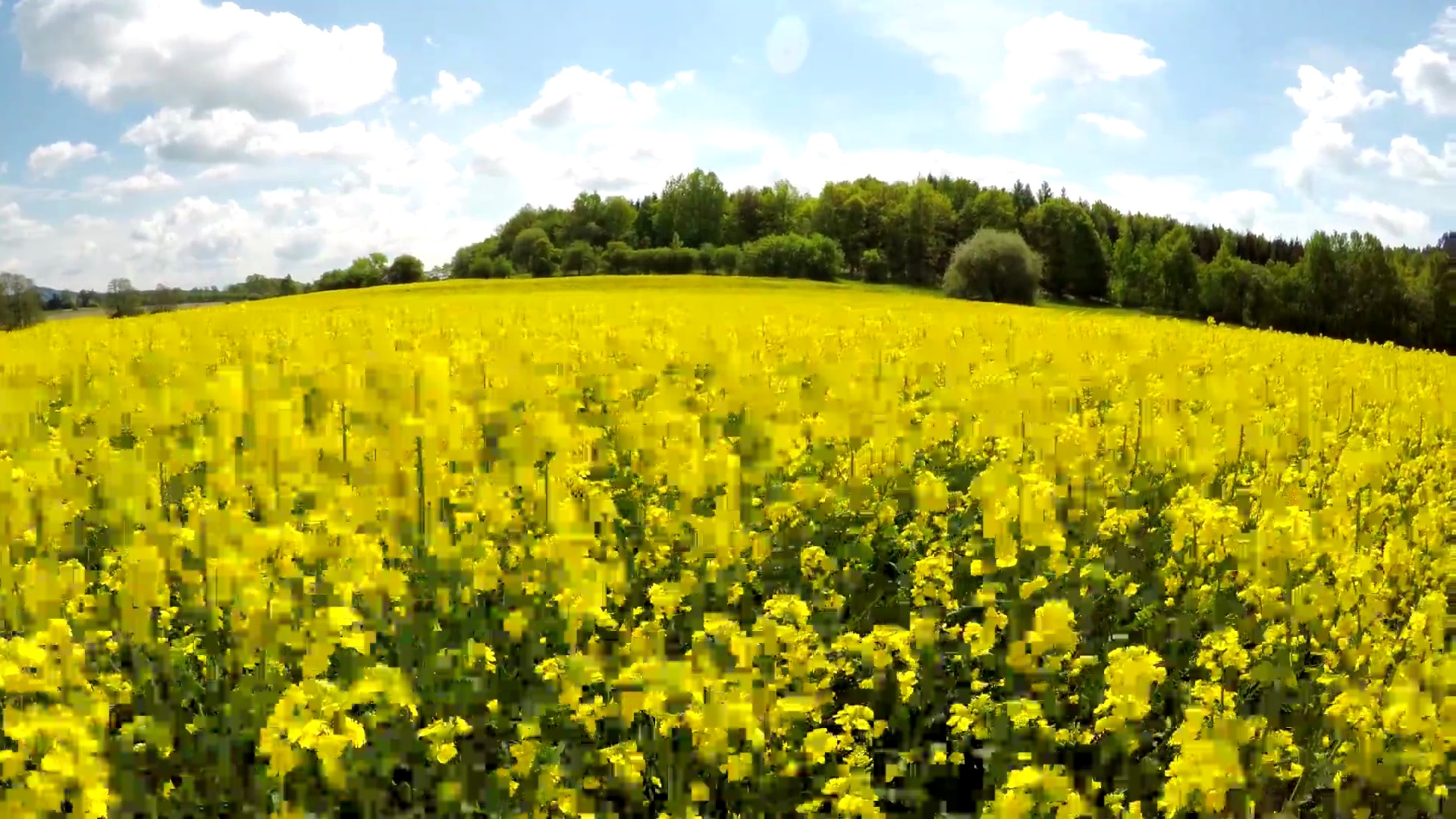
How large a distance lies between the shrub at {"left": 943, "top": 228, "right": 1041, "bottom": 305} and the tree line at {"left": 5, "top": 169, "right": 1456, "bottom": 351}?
0.76 metres

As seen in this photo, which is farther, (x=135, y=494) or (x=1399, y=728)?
(x=135, y=494)

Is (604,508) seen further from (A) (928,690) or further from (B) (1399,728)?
(B) (1399,728)

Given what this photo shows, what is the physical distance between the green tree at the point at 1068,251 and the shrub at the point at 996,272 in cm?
2847

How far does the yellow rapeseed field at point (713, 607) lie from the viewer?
3.32 m

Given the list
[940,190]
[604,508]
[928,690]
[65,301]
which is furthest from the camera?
[940,190]

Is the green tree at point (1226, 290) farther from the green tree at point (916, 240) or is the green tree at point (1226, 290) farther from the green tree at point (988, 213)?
the green tree at point (916, 240)

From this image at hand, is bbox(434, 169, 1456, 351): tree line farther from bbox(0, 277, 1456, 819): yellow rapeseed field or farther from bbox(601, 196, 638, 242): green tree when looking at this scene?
bbox(0, 277, 1456, 819): yellow rapeseed field

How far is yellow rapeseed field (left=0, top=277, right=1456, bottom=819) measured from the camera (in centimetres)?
332

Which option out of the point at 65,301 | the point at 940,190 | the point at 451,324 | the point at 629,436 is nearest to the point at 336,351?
the point at 451,324

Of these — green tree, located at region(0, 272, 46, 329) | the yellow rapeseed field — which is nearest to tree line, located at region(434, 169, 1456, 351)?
green tree, located at region(0, 272, 46, 329)

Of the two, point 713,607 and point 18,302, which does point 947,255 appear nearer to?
point 18,302

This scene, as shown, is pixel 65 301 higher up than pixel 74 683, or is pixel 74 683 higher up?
pixel 65 301

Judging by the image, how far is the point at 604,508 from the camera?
4910 mm

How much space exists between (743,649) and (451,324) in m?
13.9
